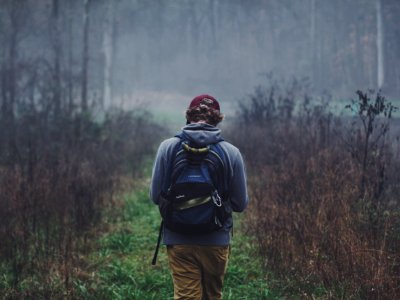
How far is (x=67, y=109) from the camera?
15117 millimetres

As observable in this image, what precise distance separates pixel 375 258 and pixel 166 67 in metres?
48.8

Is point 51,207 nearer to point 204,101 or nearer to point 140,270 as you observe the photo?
point 140,270

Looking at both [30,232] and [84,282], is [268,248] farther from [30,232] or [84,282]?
[30,232]

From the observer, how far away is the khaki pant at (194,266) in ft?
9.43

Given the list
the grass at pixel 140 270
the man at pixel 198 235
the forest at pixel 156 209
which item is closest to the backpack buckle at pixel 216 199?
the man at pixel 198 235

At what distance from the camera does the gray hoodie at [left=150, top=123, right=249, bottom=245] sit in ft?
9.30

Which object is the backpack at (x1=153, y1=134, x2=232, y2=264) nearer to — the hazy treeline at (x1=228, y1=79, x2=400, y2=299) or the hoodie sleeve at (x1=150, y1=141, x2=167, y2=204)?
the hoodie sleeve at (x1=150, y1=141, x2=167, y2=204)

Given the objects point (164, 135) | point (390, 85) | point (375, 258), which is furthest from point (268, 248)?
point (390, 85)

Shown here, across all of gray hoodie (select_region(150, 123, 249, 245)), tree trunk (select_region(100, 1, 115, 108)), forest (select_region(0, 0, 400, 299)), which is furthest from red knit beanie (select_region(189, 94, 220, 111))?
tree trunk (select_region(100, 1, 115, 108))

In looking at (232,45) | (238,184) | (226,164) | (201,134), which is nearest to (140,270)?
(238,184)

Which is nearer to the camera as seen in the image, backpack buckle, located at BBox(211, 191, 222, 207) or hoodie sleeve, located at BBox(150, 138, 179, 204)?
backpack buckle, located at BBox(211, 191, 222, 207)

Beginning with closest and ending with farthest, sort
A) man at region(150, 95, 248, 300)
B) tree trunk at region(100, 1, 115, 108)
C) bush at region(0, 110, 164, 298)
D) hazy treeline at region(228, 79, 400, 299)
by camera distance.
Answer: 1. man at region(150, 95, 248, 300)
2. hazy treeline at region(228, 79, 400, 299)
3. bush at region(0, 110, 164, 298)
4. tree trunk at region(100, 1, 115, 108)

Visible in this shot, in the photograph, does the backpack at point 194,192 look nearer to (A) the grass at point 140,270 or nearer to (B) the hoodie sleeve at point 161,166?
(B) the hoodie sleeve at point 161,166

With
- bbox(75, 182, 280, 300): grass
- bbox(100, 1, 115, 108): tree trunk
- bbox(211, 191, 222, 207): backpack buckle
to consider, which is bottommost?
bbox(75, 182, 280, 300): grass
